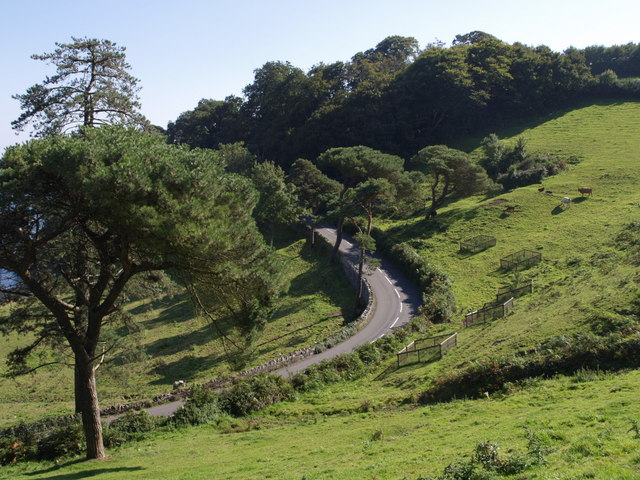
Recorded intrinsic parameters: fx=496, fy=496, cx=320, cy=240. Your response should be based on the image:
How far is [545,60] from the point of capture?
276 feet

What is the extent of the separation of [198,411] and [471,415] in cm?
1271

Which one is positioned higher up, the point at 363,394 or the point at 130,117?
the point at 130,117

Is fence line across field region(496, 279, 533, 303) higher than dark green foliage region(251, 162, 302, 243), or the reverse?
dark green foliage region(251, 162, 302, 243)

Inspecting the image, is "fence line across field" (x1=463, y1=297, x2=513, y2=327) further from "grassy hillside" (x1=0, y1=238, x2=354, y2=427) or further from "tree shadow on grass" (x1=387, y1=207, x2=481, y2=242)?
"tree shadow on grass" (x1=387, y1=207, x2=481, y2=242)

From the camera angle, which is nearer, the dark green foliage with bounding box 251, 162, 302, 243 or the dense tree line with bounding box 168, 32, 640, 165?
the dark green foliage with bounding box 251, 162, 302, 243

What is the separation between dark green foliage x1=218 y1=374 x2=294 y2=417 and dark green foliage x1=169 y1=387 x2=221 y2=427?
0.49 m

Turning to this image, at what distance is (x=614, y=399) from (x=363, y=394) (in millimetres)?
12155

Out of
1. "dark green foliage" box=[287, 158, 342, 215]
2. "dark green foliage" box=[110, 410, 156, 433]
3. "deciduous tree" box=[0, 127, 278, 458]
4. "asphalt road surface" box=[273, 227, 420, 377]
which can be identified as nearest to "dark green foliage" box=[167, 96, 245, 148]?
"dark green foliage" box=[287, 158, 342, 215]

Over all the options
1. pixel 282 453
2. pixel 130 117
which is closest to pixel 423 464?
pixel 282 453

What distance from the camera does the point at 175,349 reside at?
42.5 metres

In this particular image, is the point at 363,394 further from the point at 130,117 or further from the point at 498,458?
the point at 130,117

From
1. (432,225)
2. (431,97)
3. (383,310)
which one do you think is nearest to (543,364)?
(383,310)

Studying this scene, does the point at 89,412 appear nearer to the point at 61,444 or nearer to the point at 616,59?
the point at 61,444

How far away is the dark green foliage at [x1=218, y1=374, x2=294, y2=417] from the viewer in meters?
24.2
